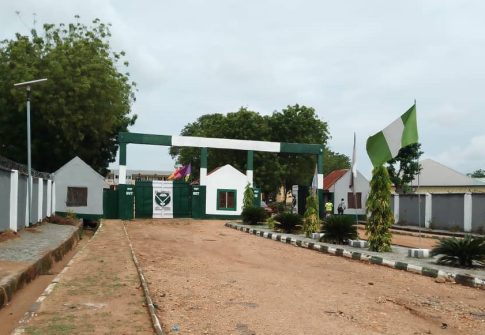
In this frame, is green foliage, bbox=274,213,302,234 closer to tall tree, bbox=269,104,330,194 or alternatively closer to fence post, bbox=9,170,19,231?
fence post, bbox=9,170,19,231

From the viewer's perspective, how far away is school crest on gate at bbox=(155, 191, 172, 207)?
33.6 meters

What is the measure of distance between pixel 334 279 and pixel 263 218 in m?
18.4

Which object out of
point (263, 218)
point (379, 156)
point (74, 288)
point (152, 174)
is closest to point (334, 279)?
point (74, 288)

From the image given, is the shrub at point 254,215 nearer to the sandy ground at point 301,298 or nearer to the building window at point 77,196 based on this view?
the building window at point 77,196

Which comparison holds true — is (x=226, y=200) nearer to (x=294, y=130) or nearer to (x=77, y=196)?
(x=77, y=196)

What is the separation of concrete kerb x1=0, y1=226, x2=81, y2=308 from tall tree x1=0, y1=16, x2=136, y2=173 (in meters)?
16.3

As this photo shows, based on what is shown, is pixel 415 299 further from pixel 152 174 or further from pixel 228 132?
pixel 152 174

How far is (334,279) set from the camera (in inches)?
384

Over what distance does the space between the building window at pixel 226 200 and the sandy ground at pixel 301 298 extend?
73.9ft

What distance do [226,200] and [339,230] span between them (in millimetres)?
19019

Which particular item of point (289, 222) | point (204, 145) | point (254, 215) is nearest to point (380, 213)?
point (289, 222)

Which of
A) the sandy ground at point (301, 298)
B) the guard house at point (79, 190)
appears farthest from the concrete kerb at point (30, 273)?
the guard house at point (79, 190)

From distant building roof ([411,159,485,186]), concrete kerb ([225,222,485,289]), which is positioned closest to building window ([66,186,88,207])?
concrete kerb ([225,222,485,289])

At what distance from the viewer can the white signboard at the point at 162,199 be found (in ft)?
110
